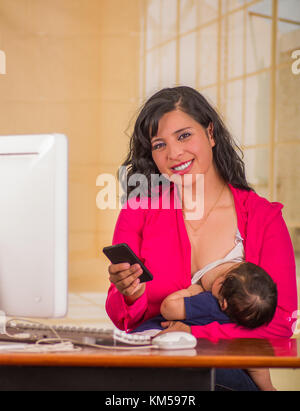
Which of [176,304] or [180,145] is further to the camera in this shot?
[180,145]

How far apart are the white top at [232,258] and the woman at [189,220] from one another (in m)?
0.02

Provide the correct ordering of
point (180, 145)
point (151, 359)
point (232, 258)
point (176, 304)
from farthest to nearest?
point (180, 145), point (232, 258), point (176, 304), point (151, 359)

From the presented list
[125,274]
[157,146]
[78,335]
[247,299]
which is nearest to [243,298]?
[247,299]

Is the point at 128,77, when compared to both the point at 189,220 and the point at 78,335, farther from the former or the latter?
the point at 78,335

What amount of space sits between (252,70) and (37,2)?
1.66m

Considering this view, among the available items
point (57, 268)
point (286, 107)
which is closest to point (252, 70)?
point (286, 107)

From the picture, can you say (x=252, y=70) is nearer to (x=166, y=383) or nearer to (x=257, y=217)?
(x=257, y=217)

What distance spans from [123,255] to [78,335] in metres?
0.19

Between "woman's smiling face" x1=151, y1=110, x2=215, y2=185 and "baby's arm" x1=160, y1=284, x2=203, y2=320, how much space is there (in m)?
0.41

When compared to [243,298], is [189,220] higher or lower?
higher

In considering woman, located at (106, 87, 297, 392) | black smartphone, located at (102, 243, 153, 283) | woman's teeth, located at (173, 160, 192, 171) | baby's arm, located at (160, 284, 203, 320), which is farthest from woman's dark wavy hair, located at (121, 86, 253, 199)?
black smartphone, located at (102, 243, 153, 283)

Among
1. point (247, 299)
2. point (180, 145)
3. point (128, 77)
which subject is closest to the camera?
point (247, 299)

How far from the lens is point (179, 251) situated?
1.57 m

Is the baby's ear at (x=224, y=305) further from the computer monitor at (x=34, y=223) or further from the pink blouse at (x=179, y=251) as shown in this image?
the computer monitor at (x=34, y=223)
